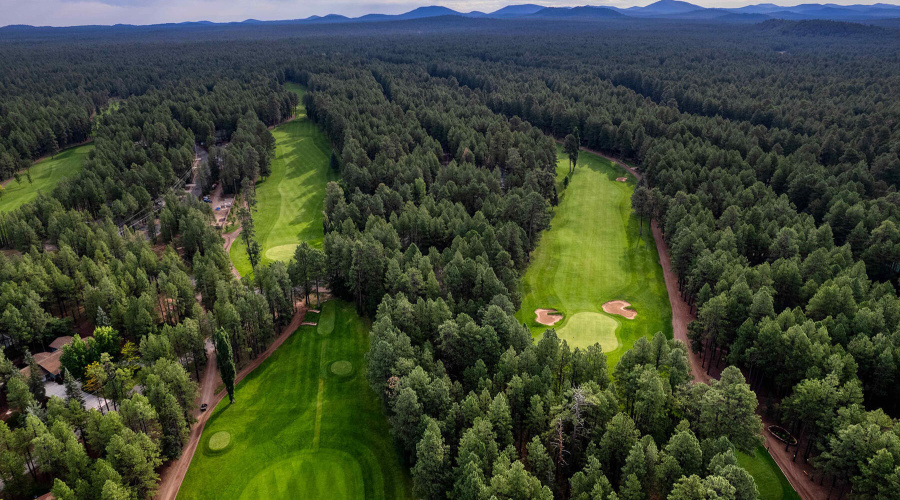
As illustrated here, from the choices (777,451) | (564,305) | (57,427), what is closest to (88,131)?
(57,427)

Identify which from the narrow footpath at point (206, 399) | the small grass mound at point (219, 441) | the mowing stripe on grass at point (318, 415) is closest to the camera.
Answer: the narrow footpath at point (206, 399)

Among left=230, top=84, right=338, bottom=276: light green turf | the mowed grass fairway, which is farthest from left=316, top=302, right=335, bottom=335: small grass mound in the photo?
left=230, top=84, right=338, bottom=276: light green turf

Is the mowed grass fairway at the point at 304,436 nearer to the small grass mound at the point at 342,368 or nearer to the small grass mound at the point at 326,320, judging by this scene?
the small grass mound at the point at 342,368

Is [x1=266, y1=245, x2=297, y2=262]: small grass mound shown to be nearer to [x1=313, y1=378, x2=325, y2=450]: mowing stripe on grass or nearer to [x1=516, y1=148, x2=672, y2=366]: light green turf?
[x1=313, y1=378, x2=325, y2=450]: mowing stripe on grass

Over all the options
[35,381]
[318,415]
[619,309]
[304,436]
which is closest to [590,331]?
[619,309]

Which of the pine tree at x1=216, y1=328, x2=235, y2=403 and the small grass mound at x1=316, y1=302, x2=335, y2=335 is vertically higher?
the pine tree at x1=216, y1=328, x2=235, y2=403

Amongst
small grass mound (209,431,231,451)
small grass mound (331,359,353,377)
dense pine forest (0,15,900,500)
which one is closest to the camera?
dense pine forest (0,15,900,500)

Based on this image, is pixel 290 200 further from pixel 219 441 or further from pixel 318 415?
pixel 219 441

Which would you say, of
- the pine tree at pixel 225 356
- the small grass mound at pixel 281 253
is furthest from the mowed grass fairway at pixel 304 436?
the small grass mound at pixel 281 253
